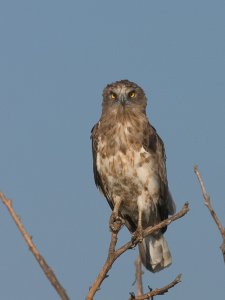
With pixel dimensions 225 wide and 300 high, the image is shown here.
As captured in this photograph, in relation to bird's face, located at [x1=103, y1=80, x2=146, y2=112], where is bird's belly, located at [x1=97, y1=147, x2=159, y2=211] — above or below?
below

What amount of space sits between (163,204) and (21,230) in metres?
5.83

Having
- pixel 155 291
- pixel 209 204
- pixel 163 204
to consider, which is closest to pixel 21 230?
pixel 209 204

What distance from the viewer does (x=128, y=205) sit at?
30.6 ft

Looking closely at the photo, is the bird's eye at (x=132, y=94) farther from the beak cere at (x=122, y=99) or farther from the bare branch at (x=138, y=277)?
the bare branch at (x=138, y=277)

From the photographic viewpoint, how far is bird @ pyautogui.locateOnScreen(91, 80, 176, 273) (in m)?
8.94

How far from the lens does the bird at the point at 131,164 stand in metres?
8.94

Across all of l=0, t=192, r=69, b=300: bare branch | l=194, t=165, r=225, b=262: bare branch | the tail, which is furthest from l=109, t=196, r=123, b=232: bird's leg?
l=0, t=192, r=69, b=300: bare branch

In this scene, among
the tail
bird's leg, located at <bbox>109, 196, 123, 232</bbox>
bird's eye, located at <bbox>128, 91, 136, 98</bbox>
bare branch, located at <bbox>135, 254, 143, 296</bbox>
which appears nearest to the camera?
bare branch, located at <bbox>135, 254, 143, 296</bbox>

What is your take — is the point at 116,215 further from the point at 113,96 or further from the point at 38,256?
the point at 38,256

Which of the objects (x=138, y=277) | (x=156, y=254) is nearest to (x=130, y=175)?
(x=156, y=254)

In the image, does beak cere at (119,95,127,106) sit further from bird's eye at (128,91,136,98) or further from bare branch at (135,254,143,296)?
bare branch at (135,254,143,296)

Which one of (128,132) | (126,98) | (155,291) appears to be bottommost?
(155,291)

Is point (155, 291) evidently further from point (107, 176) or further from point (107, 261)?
point (107, 176)

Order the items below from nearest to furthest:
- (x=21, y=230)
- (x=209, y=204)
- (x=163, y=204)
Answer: (x=21, y=230), (x=209, y=204), (x=163, y=204)
